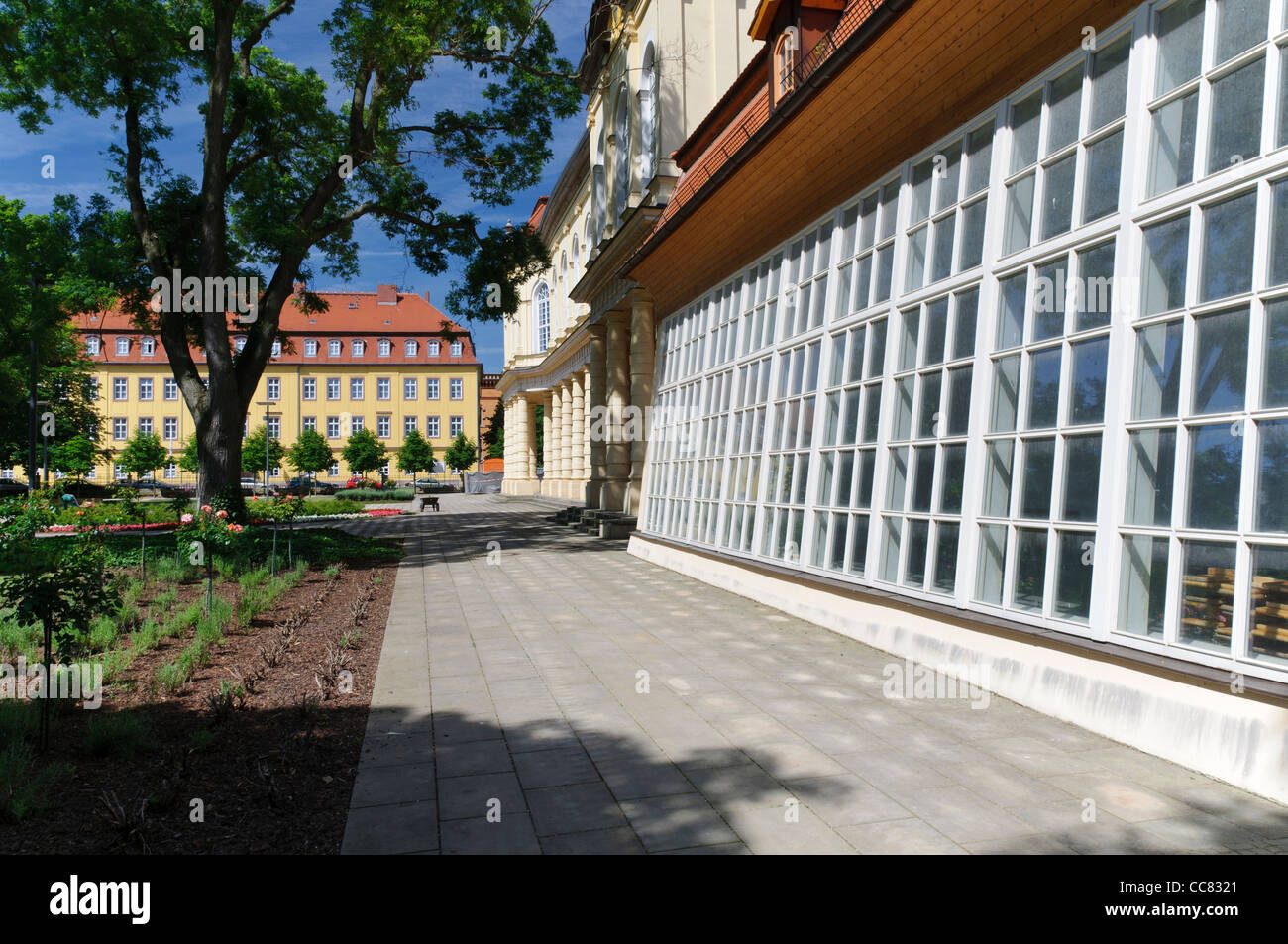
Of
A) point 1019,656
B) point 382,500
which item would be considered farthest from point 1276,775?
point 382,500

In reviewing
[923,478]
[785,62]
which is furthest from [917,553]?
[785,62]

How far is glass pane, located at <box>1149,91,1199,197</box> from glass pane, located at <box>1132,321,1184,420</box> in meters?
0.89

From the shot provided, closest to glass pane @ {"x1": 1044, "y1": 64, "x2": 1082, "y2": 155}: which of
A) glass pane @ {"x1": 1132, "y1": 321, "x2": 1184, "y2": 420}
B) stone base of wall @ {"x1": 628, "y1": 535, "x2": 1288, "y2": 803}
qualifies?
glass pane @ {"x1": 1132, "y1": 321, "x2": 1184, "y2": 420}

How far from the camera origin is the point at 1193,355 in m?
4.84

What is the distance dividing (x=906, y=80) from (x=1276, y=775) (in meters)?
6.18

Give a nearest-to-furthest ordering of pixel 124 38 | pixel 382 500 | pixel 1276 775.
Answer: pixel 1276 775 < pixel 124 38 < pixel 382 500

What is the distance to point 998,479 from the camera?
6.45 metres

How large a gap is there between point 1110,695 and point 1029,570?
113 centimetres

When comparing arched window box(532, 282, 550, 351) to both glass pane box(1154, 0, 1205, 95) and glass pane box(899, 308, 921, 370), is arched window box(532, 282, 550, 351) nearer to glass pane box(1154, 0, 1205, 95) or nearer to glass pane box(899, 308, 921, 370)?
glass pane box(899, 308, 921, 370)

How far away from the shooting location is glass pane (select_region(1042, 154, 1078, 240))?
19.7ft

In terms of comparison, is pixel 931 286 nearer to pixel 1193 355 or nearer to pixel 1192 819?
pixel 1193 355

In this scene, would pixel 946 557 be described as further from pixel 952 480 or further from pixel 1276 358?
pixel 1276 358

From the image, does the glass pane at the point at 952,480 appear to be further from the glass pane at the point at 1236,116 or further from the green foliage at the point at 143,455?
the green foliage at the point at 143,455

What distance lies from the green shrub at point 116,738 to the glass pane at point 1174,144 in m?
7.15
